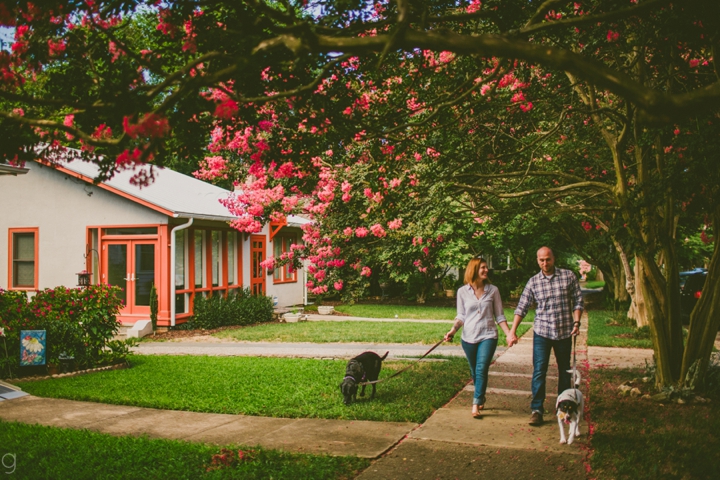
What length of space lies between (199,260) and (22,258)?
514cm

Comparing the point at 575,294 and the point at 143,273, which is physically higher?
the point at 143,273

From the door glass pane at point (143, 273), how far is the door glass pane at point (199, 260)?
1.57 metres

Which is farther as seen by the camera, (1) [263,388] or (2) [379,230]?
(2) [379,230]

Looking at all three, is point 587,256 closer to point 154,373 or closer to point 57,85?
point 154,373

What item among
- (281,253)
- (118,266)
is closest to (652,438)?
(118,266)

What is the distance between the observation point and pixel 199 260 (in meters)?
19.0

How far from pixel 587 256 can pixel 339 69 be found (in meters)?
19.3

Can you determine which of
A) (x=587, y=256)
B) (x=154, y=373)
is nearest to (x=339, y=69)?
(x=154, y=373)

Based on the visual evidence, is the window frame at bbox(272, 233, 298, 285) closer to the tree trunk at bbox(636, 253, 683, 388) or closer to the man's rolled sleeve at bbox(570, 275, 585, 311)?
the tree trunk at bbox(636, 253, 683, 388)

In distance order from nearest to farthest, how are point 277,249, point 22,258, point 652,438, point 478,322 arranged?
Answer: point 652,438 < point 478,322 < point 22,258 < point 277,249

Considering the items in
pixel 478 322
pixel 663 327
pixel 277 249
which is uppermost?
pixel 277 249

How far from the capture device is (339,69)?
282 inches

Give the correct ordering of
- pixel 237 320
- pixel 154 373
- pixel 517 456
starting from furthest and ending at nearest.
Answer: pixel 237 320
pixel 154 373
pixel 517 456

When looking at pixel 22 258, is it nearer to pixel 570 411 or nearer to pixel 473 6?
pixel 473 6
